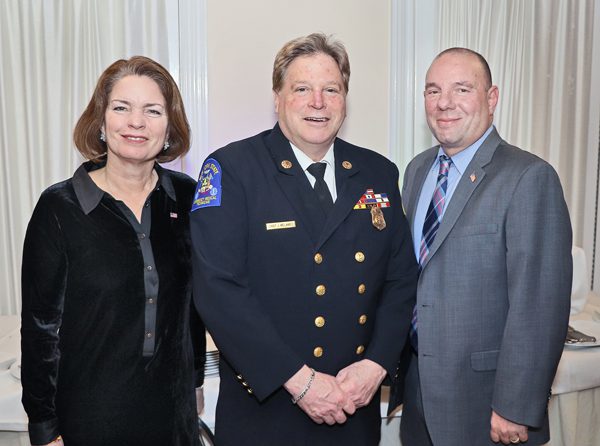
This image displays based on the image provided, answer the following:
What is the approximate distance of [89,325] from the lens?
170cm

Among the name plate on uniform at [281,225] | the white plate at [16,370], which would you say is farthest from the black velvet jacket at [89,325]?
the white plate at [16,370]

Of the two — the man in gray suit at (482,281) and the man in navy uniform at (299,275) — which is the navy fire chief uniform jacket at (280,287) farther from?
the man in gray suit at (482,281)

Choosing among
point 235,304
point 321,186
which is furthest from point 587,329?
point 235,304

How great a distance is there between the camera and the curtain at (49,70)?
3.21 metres

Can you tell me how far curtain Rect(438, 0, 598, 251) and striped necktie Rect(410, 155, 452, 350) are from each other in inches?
68.1

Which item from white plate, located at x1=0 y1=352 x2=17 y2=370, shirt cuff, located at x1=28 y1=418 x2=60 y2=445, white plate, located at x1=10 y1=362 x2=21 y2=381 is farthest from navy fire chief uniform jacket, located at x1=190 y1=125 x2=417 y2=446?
white plate, located at x1=0 y1=352 x2=17 y2=370

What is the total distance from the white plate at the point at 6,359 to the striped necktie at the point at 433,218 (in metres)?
1.64

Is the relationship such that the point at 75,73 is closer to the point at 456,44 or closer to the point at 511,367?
the point at 456,44

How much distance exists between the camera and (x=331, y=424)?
68.2 inches

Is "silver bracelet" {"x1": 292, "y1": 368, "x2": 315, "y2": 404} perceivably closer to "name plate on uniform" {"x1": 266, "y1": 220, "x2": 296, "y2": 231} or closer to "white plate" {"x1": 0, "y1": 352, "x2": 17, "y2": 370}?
"name plate on uniform" {"x1": 266, "y1": 220, "x2": 296, "y2": 231}

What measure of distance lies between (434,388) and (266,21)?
231 centimetres

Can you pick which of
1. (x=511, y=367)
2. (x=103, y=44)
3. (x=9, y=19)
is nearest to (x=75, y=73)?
(x=103, y=44)

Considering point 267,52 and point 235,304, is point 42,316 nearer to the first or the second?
point 235,304

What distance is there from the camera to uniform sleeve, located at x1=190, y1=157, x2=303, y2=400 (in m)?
1.66
